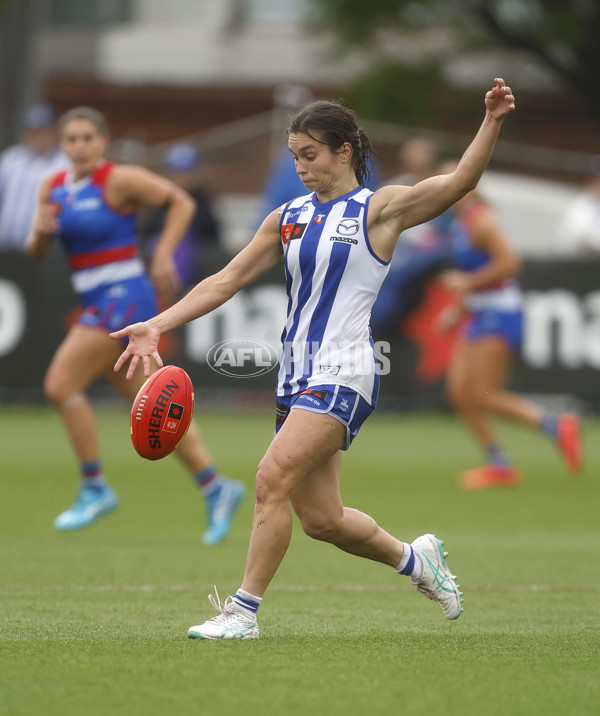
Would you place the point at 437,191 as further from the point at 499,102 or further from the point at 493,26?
the point at 493,26

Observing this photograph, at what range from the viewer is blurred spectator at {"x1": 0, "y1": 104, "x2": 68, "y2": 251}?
655 inches

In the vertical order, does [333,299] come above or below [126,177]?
below

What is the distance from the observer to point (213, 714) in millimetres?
4633

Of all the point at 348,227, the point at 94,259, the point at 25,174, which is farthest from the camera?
the point at 25,174

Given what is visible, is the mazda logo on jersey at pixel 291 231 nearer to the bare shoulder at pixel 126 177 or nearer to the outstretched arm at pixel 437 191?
the outstretched arm at pixel 437 191

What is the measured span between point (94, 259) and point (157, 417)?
3.70 meters

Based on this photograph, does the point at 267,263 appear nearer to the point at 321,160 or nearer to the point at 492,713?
the point at 321,160

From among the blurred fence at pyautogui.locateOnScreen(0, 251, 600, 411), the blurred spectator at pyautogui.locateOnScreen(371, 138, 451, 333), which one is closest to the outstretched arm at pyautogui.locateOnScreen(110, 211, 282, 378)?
the blurred fence at pyautogui.locateOnScreen(0, 251, 600, 411)

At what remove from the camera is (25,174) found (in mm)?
16875

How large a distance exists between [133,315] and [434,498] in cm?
303

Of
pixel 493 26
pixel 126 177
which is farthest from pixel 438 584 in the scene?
pixel 493 26

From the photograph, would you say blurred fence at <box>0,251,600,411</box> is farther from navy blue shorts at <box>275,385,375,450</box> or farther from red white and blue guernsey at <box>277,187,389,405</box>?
navy blue shorts at <box>275,385,375,450</box>

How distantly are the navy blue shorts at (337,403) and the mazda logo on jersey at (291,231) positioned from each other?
0.65 m

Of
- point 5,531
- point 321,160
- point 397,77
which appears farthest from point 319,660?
point 397,77
